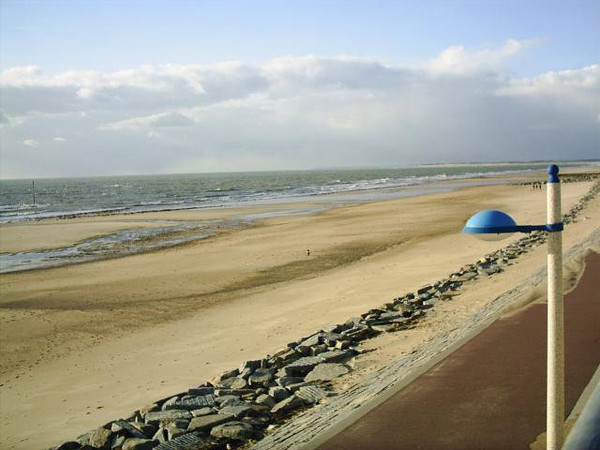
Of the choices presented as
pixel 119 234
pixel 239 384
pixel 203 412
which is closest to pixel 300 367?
pixel 239 384

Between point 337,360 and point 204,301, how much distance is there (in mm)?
7237

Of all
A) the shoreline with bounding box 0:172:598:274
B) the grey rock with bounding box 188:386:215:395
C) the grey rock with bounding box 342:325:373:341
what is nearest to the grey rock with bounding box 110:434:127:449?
the grey rock with bounding box 188:386:215:395

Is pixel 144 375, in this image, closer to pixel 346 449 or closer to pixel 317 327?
pixel 317 327

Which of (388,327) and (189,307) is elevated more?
(388,327)

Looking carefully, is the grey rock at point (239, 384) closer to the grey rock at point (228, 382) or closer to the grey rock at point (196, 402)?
the grey rock at point (228, 382)

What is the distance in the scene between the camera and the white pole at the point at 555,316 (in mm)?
3152

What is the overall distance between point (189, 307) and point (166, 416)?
765 cm

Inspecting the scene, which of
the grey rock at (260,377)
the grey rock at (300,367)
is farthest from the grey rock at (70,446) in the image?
the grey rock at (300,367)

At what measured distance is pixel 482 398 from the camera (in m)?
5.78

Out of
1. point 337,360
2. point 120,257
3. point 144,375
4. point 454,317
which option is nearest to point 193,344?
point 144,375

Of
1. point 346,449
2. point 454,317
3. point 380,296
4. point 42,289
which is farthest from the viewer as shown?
point 42,289

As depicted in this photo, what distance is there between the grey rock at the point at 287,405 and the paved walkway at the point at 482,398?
3.93 feet

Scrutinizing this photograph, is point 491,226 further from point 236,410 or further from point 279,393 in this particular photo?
point 279,393

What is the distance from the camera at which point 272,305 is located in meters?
13.5
